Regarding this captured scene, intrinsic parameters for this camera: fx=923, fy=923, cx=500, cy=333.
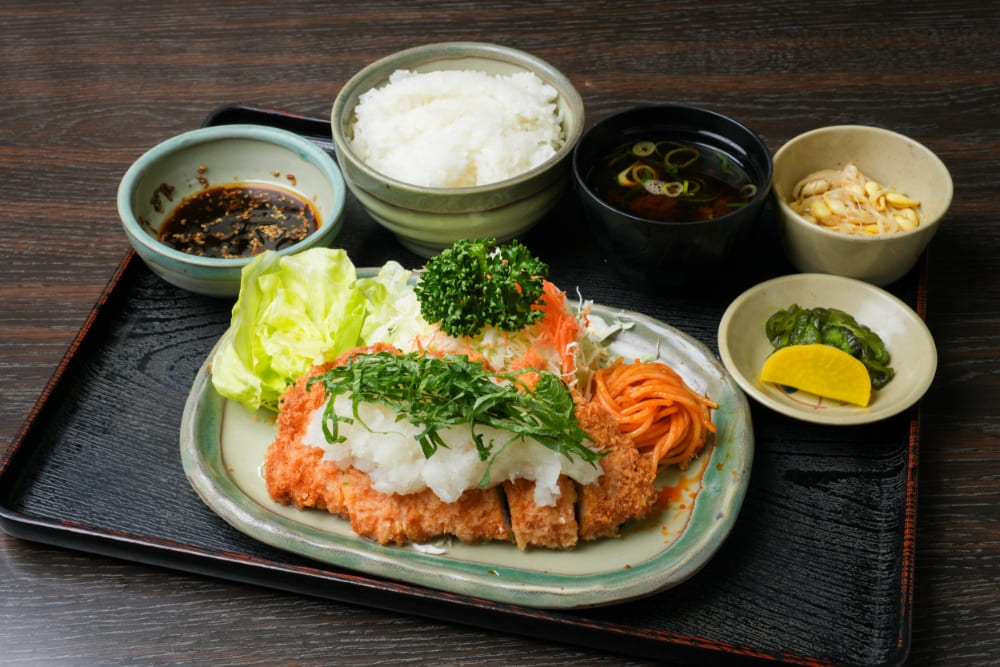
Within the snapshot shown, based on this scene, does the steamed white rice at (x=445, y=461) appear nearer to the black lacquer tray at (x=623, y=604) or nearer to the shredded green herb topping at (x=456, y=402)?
the shredded green herb topping at (x=456, y=402)

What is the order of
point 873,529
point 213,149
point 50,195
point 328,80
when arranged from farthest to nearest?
point 328,80, point 50,195, point 213,149, point 873,529

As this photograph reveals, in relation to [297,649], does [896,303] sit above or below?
above

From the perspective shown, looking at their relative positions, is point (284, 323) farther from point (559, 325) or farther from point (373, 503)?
point (559, 325)

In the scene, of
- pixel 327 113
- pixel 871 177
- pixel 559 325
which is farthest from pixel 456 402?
pixel 327 113

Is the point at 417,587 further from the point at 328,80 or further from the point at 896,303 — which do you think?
the point at 328,80

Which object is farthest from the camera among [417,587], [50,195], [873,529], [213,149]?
[50,195]

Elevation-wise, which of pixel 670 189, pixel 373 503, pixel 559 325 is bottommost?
pixel 373 503

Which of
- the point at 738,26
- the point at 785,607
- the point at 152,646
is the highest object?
the point at 738,26

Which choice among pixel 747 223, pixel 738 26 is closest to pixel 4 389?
pixel 747 223

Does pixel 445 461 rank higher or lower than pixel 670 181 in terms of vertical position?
lower
